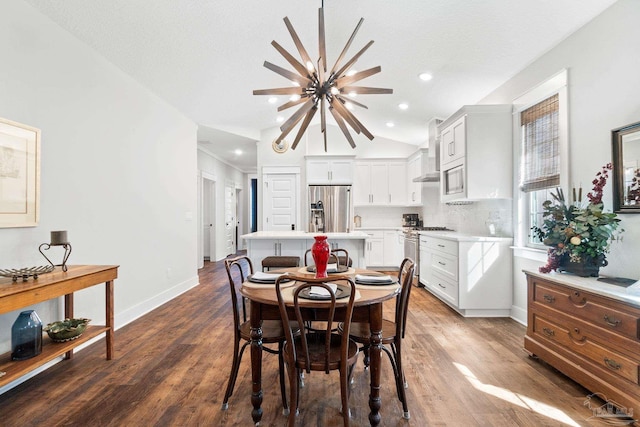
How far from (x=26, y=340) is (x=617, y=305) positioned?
362 cm

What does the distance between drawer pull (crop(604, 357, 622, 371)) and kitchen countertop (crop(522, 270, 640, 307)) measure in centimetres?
38

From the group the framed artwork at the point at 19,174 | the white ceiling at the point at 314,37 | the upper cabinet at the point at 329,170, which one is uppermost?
the white ceiling at the point at 314,37

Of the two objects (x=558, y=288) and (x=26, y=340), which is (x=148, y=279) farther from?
(x=558, y=288)

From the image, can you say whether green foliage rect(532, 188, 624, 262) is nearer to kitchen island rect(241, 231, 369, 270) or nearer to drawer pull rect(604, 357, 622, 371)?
drawer pull rect(604, 357, 622, 371)

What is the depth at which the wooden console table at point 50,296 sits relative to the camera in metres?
1.74

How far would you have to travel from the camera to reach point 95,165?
294cm

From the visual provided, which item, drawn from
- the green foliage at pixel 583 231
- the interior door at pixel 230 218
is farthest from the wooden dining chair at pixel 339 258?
the interior door at pixel 230 218

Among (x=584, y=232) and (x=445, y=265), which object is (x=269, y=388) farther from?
(x=445, y=265)

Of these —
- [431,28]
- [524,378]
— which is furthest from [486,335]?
[431,28]

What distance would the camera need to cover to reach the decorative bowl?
2191 millimetres

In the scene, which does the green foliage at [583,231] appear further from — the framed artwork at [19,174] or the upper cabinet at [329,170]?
the upper cabinet at [329,170]

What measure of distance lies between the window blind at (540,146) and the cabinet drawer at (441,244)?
38.1 inches

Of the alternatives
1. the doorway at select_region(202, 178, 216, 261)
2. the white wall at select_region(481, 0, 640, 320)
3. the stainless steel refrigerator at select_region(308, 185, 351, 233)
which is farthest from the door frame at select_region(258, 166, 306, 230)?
the white wall at select_region(481, 0, 640, 320)

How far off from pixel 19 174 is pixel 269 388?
2304 millimetres
